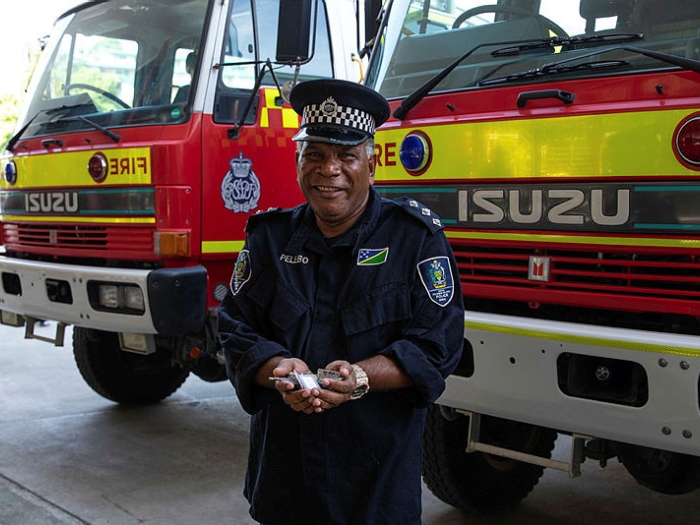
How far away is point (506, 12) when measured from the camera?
3.53 m

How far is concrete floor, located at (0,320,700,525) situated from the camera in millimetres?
4137

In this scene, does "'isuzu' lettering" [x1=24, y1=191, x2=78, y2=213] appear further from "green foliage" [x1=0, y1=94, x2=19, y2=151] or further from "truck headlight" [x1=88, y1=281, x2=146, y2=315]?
"green foliage" [x1=0, y1=94, x2=19, y2=151]

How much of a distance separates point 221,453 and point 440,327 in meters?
3.28

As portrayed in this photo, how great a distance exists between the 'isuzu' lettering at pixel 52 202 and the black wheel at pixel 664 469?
130 inches

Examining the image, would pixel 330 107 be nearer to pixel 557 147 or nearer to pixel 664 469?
pixel 557 147

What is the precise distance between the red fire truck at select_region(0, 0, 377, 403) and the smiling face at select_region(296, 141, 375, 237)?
2.15 meters

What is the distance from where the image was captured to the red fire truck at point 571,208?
110 inches

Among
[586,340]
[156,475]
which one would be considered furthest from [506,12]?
[156,475]

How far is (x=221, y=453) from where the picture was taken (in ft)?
16.7

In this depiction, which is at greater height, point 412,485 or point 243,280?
point 243,280

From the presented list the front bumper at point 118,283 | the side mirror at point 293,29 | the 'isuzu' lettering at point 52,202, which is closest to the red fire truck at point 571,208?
the side mirror at point 293,29

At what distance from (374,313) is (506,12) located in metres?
1.91

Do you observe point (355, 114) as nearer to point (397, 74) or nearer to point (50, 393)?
point (397, 74)

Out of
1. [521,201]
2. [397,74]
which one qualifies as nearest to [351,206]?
[521,201]
